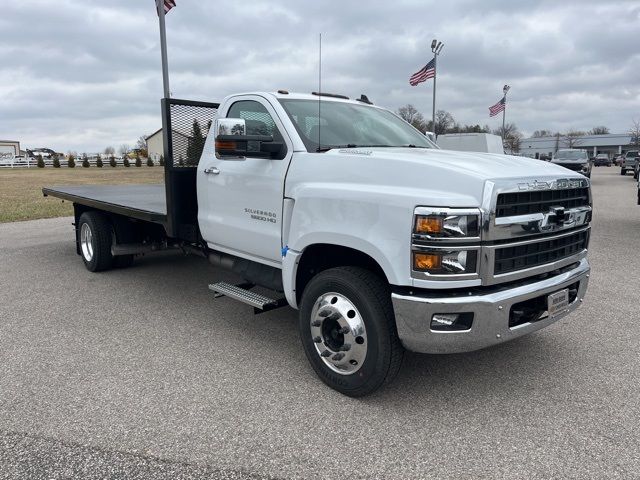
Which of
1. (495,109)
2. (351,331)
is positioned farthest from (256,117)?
(495,109)

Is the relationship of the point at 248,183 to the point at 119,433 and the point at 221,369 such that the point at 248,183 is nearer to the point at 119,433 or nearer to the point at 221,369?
the point at 221,369

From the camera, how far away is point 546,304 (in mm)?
3465

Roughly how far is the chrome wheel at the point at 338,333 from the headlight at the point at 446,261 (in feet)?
2.01

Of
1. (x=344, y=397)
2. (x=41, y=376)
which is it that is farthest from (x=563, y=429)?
(x=41, y=376)

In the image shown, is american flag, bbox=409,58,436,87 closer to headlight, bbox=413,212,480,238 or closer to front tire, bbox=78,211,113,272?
front tire, bbox=78,211,113,272

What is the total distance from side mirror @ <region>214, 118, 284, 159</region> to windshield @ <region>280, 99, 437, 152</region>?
252 mm

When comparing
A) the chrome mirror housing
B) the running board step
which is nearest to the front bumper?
the running board step

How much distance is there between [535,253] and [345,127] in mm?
1872

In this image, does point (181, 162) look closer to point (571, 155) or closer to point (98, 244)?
point (98, 244)

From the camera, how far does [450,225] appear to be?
9.80ft

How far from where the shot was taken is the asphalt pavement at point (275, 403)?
2879 mm

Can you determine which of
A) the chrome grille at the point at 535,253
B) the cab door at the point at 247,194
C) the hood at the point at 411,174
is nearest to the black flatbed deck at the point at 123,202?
the cab door at the point at 247,194

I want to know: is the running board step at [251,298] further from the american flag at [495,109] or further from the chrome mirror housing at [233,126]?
the american flag at [495,109]

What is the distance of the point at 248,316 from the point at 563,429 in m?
3.13
